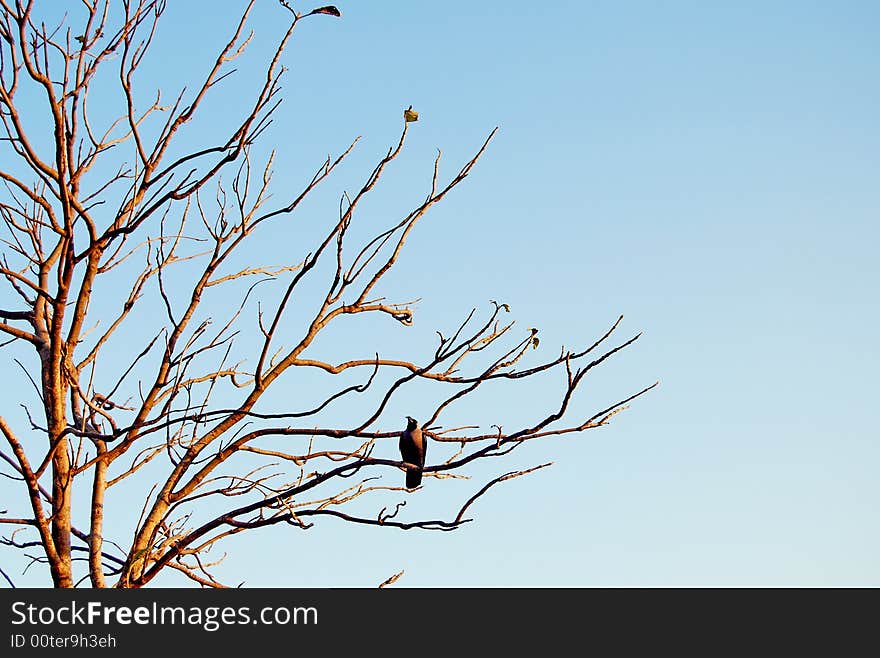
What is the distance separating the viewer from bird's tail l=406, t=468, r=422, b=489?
11.2ft

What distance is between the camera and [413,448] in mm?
3414

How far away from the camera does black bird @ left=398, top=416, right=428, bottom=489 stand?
341 cm

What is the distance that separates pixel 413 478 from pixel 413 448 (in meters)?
0.12

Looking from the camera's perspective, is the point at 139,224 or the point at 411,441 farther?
the point at 139,224

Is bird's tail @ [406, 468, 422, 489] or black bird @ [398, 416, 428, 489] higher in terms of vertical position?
black bird @ [398, 416, 428, 489]

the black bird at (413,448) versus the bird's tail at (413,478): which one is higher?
the black bird at (413,448)

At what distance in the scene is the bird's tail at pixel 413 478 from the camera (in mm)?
3410

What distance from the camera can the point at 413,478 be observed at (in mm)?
3467

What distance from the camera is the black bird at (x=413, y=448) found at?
341 cm
